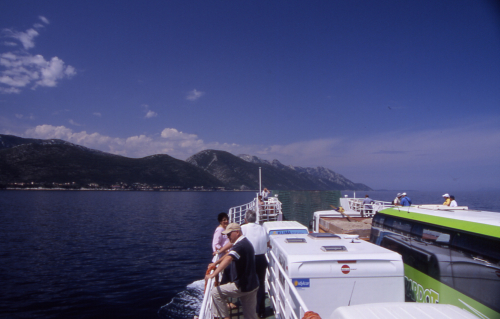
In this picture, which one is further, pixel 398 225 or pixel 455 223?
pixel 398 225

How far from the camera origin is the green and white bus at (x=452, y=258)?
380 cm

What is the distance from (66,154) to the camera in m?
198

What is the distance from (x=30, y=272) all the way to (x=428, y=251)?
857 inches

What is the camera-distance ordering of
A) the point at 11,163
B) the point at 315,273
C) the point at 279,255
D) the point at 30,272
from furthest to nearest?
the point at 11,163
the point at 30,272
the point at 279,255
the point at 315,273

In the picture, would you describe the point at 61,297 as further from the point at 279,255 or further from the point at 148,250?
A: the point at 279,255

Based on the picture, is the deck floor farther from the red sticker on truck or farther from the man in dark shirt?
the red sticker on truck

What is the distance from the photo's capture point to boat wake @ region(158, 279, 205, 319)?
38.1 ft

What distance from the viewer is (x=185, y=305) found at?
12.7 meters

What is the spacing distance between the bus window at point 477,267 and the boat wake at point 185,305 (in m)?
9.88

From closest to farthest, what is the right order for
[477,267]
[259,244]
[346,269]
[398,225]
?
[477,267] < [346,269] < [259,244] < [398,225]

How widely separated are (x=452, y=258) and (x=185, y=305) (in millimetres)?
11245

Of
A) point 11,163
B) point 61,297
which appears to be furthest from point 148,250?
point 11,163

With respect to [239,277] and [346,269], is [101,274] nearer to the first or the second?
[239,277]

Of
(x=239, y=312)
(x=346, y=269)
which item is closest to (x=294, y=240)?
(x=346, y=269)
